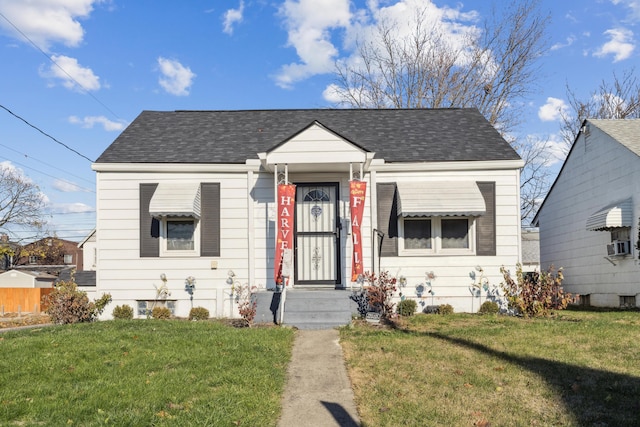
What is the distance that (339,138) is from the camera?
11.4m

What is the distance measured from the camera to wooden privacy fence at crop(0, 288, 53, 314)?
2727 centimetres

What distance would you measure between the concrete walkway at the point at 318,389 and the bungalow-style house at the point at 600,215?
8992 mm

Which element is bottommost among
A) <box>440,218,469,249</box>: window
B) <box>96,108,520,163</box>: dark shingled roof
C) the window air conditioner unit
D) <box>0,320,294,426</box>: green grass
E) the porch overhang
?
<box>0,320,294,426</box>: green grass

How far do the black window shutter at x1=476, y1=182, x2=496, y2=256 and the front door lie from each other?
10.0 ft

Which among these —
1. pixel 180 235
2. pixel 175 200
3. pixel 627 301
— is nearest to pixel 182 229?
pixel 180 235

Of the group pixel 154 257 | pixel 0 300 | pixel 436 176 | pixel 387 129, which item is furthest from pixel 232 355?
pixel 0 300

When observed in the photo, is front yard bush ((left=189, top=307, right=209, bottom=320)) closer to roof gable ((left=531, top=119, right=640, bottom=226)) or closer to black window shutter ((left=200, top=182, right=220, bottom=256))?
black window shutter ((left=200, top=182, right=220, bottom=256))

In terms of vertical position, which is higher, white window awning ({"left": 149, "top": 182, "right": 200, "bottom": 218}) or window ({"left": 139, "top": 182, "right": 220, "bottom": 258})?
white window awning ({"left": 149, "top": 182, "right": 200, "bottom": 218})

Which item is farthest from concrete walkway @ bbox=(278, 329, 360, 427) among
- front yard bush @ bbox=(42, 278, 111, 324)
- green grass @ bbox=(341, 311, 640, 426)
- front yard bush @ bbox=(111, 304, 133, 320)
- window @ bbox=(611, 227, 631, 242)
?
window @ bbox=(611, 227, 631, 242)

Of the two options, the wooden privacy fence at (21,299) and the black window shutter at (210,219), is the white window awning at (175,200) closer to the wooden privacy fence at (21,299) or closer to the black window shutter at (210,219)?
the black window shutter at (210,219)

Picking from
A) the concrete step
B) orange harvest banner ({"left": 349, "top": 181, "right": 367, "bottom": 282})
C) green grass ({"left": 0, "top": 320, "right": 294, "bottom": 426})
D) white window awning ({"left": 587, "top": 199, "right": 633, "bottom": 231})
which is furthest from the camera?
white window awning ({"left": 587, "top": 199, "right": 633, "bottom": 231})

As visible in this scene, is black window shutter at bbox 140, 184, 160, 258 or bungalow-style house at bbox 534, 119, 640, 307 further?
bungalow-style house at bbox 534, 119, 640, 307

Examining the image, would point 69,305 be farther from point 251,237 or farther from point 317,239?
point 317,239

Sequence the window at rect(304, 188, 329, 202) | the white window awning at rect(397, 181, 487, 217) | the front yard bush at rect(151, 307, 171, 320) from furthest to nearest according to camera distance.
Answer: the window at rect(304, 188, 329, 202)
the front yard bush at rect(151, 307, 171, 320)
the white window awning at rect(397, 181, 487, 217)
